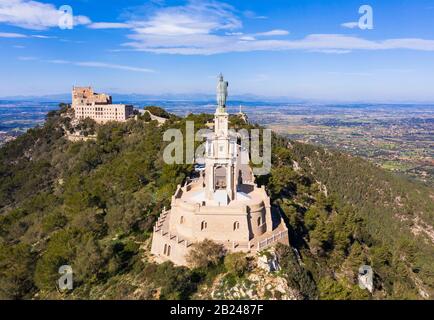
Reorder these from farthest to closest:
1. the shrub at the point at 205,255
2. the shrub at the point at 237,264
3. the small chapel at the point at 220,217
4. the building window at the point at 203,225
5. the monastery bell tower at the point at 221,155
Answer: the monastery bell tower at the point at 221,155 < the building window at the point at 203,225 < the small chapel at the point at 220,217 < the shrub at the point at 205,255 < the shrub at the point at 237,264

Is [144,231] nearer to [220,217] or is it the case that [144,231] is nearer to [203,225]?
[203,225]

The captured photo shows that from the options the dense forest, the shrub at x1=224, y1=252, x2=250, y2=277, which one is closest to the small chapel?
the shrub at x1=224, y1=252, x2=250, y2=277

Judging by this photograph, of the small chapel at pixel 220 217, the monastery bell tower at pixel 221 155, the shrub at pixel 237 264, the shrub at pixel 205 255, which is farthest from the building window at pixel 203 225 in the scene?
the shrub at pixel 237 264

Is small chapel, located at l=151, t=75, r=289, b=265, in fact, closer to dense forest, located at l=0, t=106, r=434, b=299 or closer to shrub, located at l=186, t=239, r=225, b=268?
shrub, located at l=186, t=239, r=225, b=268

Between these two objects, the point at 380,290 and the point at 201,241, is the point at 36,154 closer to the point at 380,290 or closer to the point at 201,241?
the point at 201,241

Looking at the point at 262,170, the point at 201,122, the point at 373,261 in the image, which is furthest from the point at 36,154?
the point at 373,261

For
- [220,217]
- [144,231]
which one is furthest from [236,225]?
[144,231]

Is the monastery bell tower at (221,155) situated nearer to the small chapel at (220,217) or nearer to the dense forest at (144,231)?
the small chapel at (220,217)
